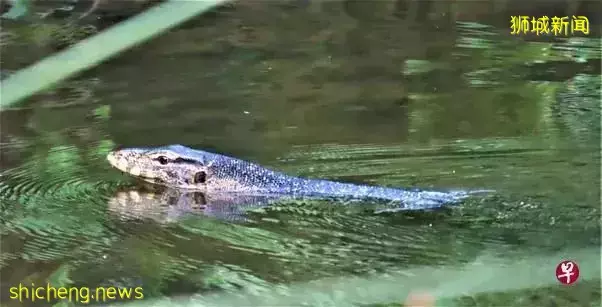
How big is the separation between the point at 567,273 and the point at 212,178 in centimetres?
241

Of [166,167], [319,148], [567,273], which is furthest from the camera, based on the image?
[319,148]

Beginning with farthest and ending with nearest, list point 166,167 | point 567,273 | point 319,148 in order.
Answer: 1. point 319,148
2. point 166,167
3. point 567,273

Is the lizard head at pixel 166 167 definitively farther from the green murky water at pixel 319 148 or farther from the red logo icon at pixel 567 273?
the red logo icon at pixel 567 273

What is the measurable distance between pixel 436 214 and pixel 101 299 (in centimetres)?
167

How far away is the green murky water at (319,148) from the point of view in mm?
3703

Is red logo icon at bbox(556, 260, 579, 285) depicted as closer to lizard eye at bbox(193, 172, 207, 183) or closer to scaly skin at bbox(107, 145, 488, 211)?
scaly skin at bbox(107, 145, 488, 211)

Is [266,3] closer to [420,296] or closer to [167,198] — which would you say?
[167,198]

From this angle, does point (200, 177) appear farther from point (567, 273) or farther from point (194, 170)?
point (567, 273)

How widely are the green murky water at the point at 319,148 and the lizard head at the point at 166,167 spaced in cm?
11

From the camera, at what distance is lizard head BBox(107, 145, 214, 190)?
4.99 meters

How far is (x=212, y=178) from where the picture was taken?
16.4 ft

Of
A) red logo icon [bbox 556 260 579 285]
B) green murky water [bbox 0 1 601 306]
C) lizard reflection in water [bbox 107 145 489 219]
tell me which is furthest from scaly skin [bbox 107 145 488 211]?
red logo icon [bbox 556 260 579 285]

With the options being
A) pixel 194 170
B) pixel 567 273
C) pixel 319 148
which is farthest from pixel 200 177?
pixel 567 273

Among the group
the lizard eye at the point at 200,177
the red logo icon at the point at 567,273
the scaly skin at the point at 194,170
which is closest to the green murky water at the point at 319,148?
the red logo icon at the point at 567,273
